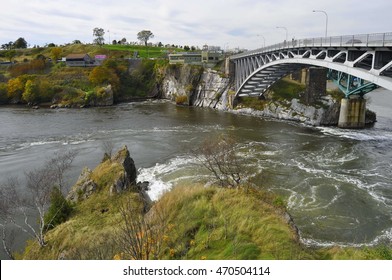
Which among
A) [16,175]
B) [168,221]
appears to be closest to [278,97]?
[16,175]

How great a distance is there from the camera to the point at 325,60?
3238 cm

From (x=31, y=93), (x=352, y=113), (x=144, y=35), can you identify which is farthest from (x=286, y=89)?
(x=144, y=35)

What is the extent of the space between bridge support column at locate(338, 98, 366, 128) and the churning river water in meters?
1.67

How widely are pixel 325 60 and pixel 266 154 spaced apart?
1152 centimetres

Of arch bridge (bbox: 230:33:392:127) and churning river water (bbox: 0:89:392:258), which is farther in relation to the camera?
arch bridge (bbox: 230:33:392:127)

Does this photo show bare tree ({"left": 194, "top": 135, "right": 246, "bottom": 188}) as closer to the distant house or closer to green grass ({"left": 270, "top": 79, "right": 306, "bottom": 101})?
green grass ({"left": 270, "top": 79, "right": 306, "bottom": 101})

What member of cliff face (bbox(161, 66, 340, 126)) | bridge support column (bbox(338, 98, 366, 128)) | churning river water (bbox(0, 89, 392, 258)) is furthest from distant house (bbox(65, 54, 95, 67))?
bridge support column (bbox(338, 98, 366, 128))

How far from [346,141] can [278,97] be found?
66.2 ft

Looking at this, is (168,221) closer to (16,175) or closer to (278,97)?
(16,175)

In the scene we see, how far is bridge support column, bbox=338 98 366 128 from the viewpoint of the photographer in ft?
133

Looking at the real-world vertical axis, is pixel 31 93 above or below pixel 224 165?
above

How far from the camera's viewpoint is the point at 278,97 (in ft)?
180

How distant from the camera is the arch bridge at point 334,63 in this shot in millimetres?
24141

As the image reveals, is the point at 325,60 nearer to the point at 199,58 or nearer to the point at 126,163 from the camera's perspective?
the point at 126,163
